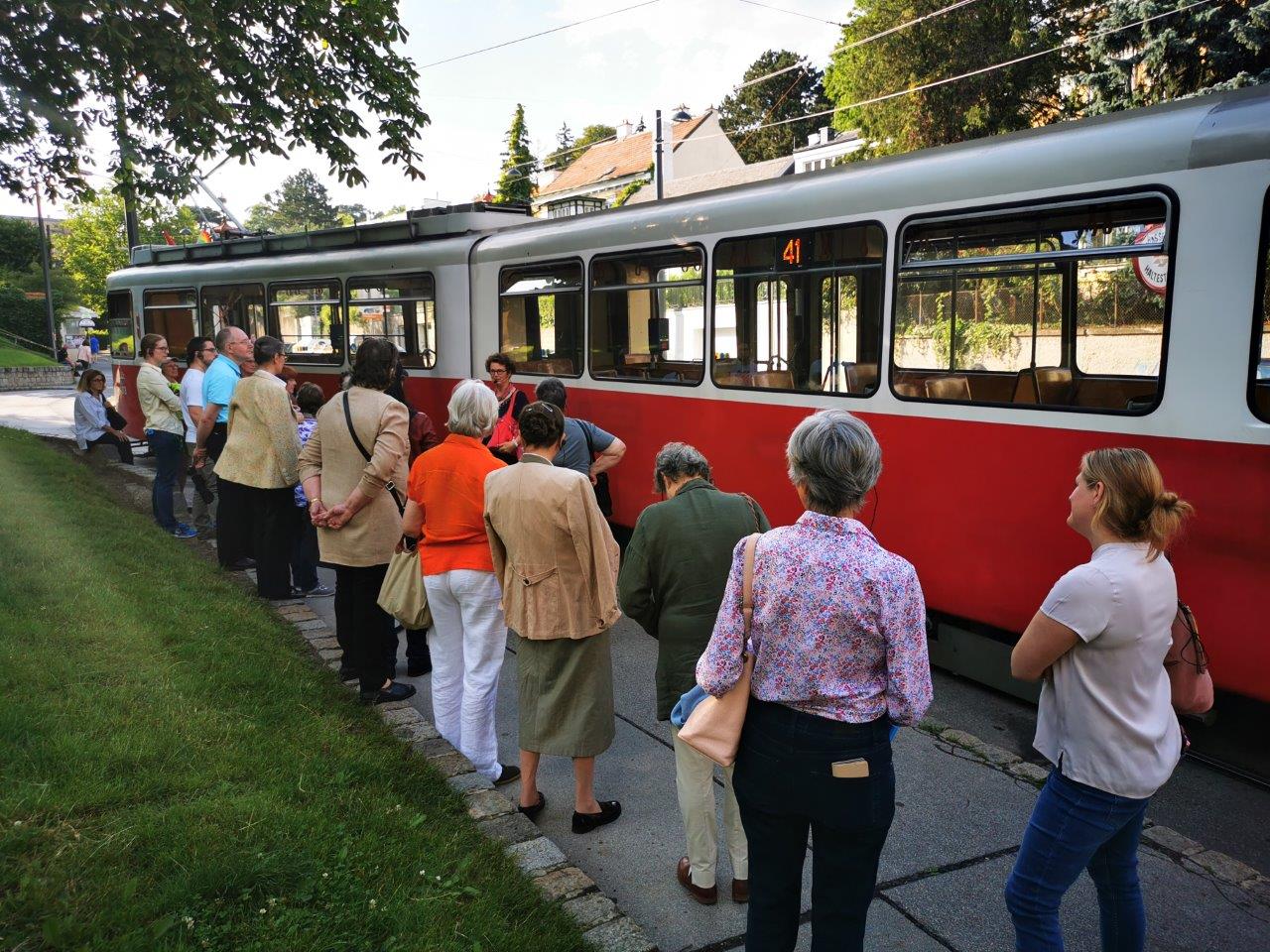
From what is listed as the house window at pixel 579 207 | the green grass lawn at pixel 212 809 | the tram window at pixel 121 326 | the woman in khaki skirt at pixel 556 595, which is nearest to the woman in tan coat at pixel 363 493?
the green grass lawn at pixel 212 809

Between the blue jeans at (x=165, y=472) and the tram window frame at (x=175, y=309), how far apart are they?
573 centimetres

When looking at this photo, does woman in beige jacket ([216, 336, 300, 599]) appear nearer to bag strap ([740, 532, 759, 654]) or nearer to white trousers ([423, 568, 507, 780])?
white trousers ([423, 568, 507, 780])

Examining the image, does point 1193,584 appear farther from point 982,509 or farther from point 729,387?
point 729,387

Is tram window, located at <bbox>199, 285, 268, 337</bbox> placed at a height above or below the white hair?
above

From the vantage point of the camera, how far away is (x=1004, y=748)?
5250mm

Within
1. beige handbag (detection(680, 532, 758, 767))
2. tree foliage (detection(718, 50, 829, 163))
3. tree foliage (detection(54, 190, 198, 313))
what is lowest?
beige handbag (detection(680, 532, 758, 767))

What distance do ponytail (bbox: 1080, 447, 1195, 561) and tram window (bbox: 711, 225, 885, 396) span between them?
3705 millimetres

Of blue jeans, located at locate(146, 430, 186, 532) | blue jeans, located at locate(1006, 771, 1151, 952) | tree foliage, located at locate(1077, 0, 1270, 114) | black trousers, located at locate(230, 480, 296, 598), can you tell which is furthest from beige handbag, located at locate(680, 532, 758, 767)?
tree foliage, located at locate(1077, 0, 1270, 114)

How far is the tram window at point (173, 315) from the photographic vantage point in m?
15.2

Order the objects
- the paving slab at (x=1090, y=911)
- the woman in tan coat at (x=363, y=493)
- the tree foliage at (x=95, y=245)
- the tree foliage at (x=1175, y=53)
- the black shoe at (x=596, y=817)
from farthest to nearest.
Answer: the tree foliage at (x=95, y=245) → the tree foliage at (x=1175, y=53) → the woman in tan coat at (x=363, y=493) → the black shoe at (x=596, y=817) → the paving slab at (x=1090, y=911)

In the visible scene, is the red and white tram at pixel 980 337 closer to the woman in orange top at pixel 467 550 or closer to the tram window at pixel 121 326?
the woman in orange top at pixel 467 550

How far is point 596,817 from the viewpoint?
4.34 meters

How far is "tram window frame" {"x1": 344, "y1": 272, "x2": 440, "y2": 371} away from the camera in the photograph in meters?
11.5

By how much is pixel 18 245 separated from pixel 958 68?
49.1 metres
